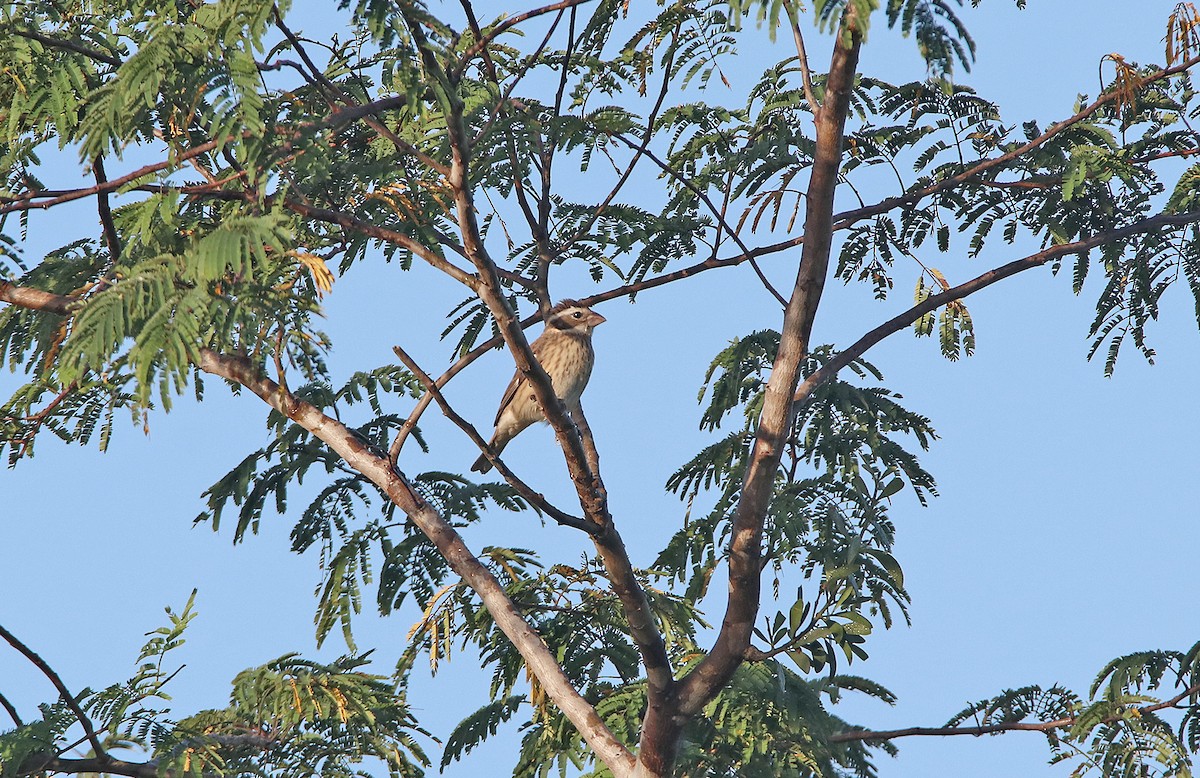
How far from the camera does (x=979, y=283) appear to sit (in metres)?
7.38

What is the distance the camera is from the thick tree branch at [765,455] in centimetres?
634

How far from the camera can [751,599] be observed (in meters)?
6.55

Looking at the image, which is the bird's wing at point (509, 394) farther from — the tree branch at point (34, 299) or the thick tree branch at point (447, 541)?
the tree branch at point (34, 299)

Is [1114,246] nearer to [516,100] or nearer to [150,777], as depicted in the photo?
[516,100]

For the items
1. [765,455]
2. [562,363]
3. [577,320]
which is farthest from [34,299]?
[577,320]

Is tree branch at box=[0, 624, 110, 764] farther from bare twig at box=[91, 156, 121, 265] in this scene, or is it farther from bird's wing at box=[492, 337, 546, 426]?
bird's wing at box=[492, 337, 546, 426]

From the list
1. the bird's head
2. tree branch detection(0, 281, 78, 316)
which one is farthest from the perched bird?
tree branch detection(0, 281, 78, 316)

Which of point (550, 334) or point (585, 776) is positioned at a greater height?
point (550, 334)

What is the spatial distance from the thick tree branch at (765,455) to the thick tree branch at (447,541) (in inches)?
20.5

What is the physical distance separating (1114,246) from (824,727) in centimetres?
329

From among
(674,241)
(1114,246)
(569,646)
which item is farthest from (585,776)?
(1114,246)

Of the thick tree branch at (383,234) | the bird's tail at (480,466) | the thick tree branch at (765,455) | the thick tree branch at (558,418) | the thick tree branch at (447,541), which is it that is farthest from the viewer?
the bird's tail at (480,466)

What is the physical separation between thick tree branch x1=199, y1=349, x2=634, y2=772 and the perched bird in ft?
10.8

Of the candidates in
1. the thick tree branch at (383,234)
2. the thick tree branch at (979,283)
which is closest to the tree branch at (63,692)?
the thick tree branch at (383,234)
